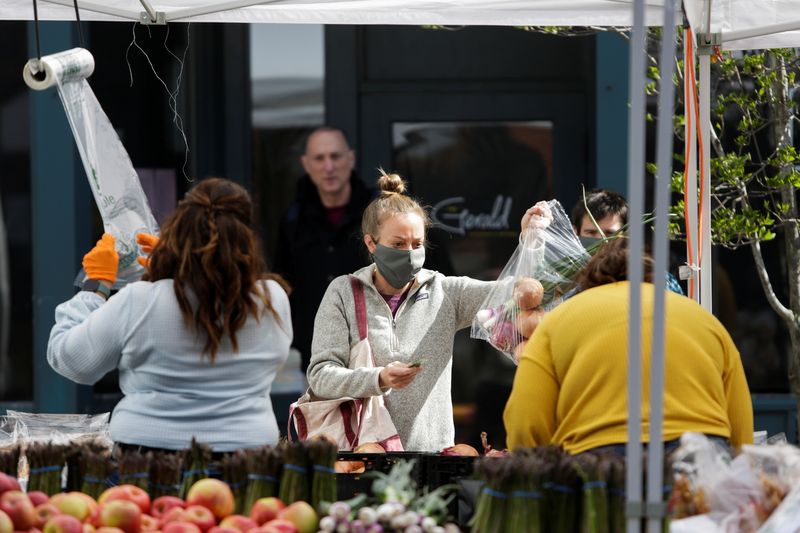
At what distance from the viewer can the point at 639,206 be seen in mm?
2445

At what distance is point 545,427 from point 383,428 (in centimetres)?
94

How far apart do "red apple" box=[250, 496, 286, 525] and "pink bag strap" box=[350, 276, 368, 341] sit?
1.40 m

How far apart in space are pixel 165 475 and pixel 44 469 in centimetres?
30

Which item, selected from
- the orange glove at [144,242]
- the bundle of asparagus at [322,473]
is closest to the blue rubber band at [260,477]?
the bundle of asparagus at [322,473]

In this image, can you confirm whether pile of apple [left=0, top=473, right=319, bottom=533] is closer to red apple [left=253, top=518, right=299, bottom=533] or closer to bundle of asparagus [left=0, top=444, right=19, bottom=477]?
red apple [left=253, top=518, right=299, bottom=533]

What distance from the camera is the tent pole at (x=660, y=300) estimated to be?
7.97 ft

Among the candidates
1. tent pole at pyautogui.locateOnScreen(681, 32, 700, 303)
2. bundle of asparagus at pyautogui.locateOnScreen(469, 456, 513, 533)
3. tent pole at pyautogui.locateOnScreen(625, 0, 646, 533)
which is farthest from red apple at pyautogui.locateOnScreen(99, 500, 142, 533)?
tent pole at pyautogui.locateOnScreen(681, 32, 700, 303)

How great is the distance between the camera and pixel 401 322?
418 centimetres

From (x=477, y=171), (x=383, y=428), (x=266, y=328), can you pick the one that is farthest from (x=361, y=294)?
(x=477, y=171)

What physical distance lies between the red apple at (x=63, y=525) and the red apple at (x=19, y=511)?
60 mm

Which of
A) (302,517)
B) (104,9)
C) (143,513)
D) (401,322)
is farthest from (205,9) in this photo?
(302,517)

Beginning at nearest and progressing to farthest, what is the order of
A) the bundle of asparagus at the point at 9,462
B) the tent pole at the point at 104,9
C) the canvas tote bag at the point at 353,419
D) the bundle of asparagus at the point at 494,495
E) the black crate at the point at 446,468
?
the bundle of asparagus at the point at 494,495
the bundle of asparagus at the point at 9,462
the black crate at the point at 446,468
the canvas tote bag at the point at 353,419
the tent pole at the point at 104,9

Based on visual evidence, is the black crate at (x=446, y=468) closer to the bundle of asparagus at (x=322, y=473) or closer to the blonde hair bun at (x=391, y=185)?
the bundle of asparagus at (x=322, y=473)

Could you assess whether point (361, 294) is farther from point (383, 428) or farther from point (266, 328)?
point (266, 328)
